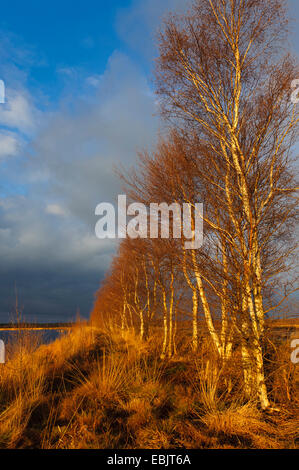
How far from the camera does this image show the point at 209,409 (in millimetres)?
4969

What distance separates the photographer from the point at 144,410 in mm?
5078

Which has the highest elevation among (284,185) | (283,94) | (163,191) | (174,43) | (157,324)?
(174,43)

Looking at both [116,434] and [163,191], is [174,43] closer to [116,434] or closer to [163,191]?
[163,191]

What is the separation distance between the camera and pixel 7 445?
409cm

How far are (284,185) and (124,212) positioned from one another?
232 inches

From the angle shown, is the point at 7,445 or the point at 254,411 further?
the point at 254,411

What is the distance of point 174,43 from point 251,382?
6.13 metres

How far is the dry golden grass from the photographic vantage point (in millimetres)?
4145

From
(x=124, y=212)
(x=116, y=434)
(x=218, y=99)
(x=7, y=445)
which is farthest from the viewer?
(x=124, y=212)

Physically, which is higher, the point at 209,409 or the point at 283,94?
the point at 283,94

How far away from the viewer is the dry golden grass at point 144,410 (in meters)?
4.14

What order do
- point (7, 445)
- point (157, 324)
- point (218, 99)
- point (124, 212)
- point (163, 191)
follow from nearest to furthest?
point (7, 445)
point (218, 99)
point (163, 191)
point (124, 212)
point (157, 324)
